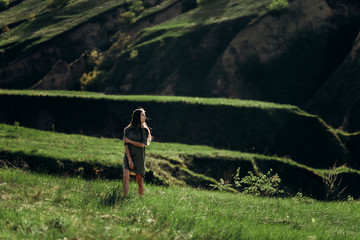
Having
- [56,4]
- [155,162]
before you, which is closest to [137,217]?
[155,162]

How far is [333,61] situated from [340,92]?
18.3 feet

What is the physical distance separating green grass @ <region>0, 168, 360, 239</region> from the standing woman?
0.76 meters

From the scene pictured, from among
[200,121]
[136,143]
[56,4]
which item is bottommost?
[200,121]

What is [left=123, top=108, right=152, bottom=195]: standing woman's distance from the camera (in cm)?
988

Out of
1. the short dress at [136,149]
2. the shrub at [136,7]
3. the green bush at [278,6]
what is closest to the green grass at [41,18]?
the shrub at [136,7]

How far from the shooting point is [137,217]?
712 cm

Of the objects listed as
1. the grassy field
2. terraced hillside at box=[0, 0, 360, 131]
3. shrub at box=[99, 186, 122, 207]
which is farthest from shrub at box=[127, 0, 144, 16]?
Result: shrub at box=[99, 186, 122, 207]

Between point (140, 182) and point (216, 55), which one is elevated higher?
point (140, 182)

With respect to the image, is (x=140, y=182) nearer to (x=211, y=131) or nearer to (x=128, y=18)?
(x=211, y=131)

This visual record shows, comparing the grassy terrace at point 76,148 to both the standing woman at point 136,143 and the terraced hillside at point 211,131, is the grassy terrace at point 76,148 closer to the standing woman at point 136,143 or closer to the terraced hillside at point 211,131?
the terraced hillside at point 211,131

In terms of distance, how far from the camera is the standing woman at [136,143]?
9.88 meters

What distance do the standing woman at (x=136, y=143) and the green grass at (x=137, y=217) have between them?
0.76 metres

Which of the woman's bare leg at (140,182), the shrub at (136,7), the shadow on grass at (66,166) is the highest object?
the shrub at (136,7)

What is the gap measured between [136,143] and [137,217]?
9.97 ft
